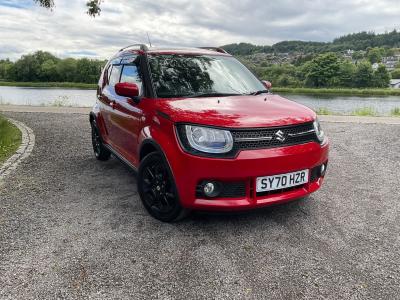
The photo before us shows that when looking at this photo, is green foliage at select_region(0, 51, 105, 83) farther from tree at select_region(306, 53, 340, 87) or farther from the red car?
the red car

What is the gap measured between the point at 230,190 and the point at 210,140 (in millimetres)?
478

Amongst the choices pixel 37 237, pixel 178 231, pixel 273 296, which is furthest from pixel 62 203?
pixel 273 296

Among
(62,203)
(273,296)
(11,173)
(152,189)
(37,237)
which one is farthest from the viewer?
(11,173)

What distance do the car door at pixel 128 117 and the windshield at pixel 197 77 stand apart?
270mm

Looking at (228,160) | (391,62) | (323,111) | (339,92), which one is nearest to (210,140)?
(228,160)

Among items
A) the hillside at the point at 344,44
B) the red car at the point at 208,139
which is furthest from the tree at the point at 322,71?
the hillside at the point at 344,44

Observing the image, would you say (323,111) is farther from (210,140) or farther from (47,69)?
(47,69)

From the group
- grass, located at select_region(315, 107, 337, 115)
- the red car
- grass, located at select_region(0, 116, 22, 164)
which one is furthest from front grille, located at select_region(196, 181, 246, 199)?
grass, located at select_region(315, 107, 337, 115)

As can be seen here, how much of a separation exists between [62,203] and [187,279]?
218cm

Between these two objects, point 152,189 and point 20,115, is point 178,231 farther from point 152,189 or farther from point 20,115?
point 20,115

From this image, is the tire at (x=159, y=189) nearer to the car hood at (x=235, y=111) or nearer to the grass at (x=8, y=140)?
the car hood at (x=235, y=111)

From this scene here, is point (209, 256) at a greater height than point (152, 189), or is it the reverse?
point (152, 189)

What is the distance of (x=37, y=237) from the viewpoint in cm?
324

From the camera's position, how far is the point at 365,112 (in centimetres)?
1377
